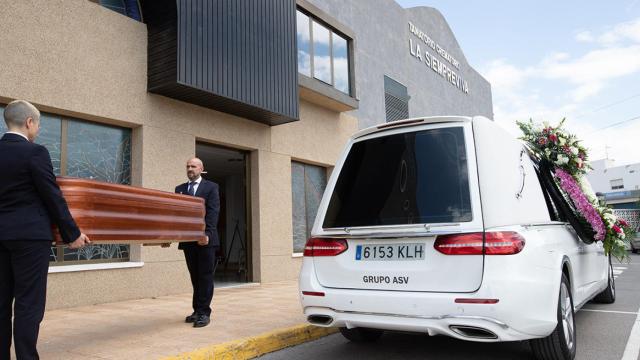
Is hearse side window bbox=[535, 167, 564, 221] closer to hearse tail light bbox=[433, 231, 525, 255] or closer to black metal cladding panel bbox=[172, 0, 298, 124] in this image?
hearse tail light bbox=[433, 231, 525, 255]

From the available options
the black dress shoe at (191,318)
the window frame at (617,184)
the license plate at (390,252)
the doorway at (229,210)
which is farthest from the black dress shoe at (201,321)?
the window frame at (617,184)

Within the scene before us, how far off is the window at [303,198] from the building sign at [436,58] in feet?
34.3

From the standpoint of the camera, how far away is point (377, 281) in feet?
12.1

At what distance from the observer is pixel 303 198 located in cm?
1295

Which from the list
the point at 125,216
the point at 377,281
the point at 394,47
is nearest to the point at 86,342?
the point at 125,216

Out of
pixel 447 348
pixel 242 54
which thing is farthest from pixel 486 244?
pixel 242 54

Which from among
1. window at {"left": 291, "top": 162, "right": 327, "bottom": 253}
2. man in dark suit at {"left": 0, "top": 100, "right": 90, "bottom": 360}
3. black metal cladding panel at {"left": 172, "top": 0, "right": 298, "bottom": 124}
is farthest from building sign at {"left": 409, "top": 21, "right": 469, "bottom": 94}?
man in dark suit at {"left": 0, "top": 100, "right": 90, "bottom": 360}

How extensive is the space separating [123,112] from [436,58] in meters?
19.1

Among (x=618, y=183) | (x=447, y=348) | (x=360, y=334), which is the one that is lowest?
(x=447, y=348)

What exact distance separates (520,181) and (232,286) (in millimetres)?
7559

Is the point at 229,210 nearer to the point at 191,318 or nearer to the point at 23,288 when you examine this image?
the point at 191,318

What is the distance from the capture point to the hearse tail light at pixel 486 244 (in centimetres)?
335

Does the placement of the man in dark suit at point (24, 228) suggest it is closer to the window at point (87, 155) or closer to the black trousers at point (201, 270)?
the black trousers at point (201, 270)

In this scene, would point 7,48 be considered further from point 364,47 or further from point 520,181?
point 364,47
